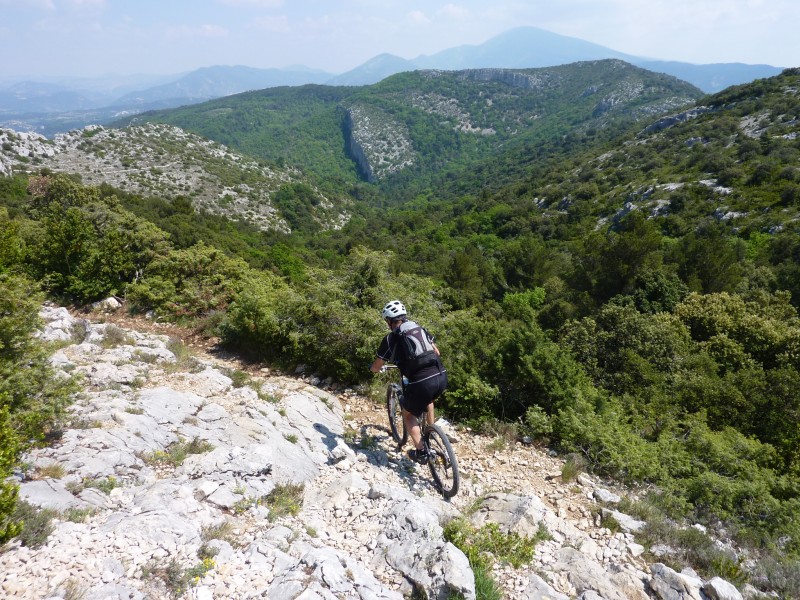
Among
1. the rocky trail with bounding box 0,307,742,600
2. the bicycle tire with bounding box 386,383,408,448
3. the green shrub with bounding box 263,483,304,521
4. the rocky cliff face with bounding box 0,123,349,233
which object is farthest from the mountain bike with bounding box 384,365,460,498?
the rocky cliff face with bounding box 0,123,349,233

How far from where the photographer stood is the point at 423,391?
4.94m

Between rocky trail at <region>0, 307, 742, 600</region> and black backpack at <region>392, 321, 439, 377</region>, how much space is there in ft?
4.71

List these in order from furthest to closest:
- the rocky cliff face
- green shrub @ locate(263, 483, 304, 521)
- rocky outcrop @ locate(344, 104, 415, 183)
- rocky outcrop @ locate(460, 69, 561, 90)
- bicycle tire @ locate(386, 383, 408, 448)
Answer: rocky outcrop @ locate(460, 69, 561, 90) → rocky outcrop @ locate(344, 104, 415, 183) → the rocky cliff face → bicycle tire @ locate(386, 383, 408, 448) → green shrub @ locate(263, 483, 304, 521)

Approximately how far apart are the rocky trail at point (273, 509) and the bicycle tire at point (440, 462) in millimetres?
174

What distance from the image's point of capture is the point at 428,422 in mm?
5152

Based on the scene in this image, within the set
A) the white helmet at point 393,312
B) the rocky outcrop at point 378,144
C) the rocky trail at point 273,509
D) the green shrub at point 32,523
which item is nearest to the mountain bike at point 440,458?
the rocky trail at point 273,509

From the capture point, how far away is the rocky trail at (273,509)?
325cm

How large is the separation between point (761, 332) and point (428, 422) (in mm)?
14718

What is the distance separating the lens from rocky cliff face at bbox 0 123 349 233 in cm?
5897

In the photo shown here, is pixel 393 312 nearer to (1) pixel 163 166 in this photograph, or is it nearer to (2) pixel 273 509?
(2) pixel 273 509

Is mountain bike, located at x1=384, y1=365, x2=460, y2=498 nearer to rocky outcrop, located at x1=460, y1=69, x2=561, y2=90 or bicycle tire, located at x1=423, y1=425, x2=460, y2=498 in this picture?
bicycle tire, located at x1=423, y1=425, x2=460, y2=498

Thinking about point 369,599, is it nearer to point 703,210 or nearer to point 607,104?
point 703,210

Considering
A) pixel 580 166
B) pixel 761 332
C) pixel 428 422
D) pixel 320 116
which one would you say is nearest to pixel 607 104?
pixel 580 166

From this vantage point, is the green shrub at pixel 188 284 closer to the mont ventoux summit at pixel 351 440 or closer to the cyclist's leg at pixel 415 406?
the mont ventoux summit at pixel 351 440
